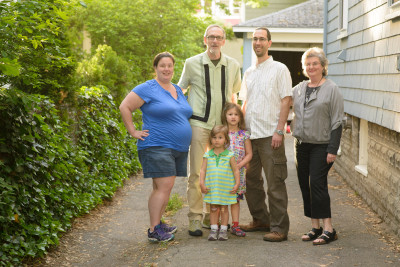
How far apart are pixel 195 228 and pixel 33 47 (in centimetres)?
250

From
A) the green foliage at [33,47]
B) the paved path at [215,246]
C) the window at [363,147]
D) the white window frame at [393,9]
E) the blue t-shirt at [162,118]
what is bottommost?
the paved path at [215,246]

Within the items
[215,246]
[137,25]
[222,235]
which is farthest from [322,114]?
[137,25]

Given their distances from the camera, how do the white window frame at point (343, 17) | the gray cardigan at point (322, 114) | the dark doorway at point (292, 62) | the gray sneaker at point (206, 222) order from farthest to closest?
the dark doorway at point (292, 62) < the white window frame at point (343, 17) < the gray sneaker at point (206, 222) < the gray cardigan at point (322, 114)

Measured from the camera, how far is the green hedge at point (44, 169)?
193 inches

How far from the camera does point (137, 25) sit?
55.8ft

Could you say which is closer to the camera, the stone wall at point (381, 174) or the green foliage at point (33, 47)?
the green foliage at point (33, 47)

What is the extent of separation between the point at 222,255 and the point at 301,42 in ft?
45.4

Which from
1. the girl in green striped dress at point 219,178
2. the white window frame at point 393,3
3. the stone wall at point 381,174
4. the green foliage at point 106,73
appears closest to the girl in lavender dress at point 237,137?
the girl in green striped dress at point 219,178

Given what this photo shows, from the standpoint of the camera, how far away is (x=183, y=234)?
6266 millimetres

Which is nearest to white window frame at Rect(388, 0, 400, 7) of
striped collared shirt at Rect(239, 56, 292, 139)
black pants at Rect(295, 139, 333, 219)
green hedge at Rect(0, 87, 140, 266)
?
striped collared shirt at Rect(239, 56, 292, 139)

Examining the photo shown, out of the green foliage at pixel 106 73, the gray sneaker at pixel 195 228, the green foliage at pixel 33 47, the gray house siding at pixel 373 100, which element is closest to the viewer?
the green foliage at pixel 33 47

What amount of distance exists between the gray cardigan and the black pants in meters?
0.11

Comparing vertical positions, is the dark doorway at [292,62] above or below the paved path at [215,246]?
above

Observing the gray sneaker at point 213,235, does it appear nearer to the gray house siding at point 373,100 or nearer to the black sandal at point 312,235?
the black sandal at point 312,235
